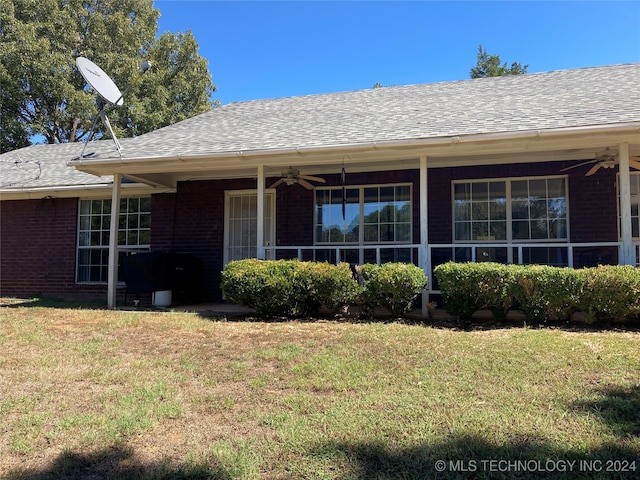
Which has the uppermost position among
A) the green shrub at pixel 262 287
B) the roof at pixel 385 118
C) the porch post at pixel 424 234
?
the roof at pixel 385 118

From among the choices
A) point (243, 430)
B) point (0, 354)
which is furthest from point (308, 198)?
point (243, 430)

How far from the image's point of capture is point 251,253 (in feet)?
34.0

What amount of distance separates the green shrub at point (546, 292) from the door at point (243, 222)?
5608 millimetres

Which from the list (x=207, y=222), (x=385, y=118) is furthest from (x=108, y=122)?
(x=385, y=118)

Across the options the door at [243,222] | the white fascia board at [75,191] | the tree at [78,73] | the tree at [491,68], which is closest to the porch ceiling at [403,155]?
the door at [243,222]

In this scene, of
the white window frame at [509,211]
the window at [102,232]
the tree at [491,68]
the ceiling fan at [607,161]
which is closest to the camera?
the ceiling fan at [607,161]

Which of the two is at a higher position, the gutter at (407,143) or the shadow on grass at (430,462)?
the gutter at (407,143)

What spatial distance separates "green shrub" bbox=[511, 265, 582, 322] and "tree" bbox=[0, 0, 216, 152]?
17.8 metres

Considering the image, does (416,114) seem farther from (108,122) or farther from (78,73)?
(78,73)

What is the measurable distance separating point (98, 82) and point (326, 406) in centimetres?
816

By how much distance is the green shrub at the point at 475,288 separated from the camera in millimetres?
6504

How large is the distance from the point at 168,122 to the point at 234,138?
15.3 m

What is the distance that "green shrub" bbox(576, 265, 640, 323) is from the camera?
236 inches

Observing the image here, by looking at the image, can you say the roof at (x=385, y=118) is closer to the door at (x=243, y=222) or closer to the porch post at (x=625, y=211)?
the porch post at (x=625, y=211)
